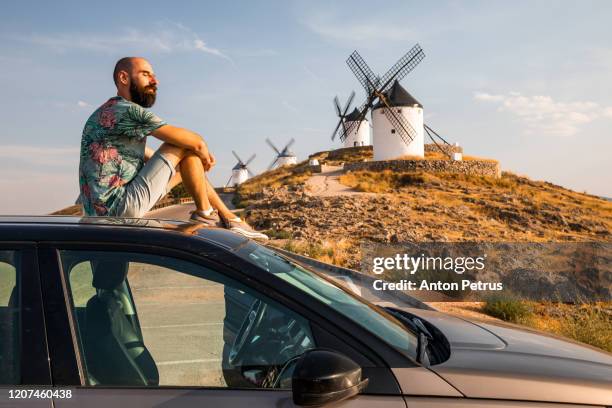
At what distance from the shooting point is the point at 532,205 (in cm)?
3250

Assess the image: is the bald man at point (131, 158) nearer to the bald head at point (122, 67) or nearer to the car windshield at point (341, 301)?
the bald head at point (122, 67)

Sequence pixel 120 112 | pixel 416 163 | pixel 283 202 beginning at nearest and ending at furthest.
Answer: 1. pixel 120 112
2. pixel 283 202
3. pixel 416 163

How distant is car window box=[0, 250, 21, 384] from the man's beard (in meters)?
2.73

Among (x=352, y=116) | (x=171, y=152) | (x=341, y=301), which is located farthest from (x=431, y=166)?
(x=341, y=301)

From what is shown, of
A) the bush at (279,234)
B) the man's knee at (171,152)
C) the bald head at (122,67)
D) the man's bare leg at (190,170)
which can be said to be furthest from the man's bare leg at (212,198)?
the bush at (279,234)

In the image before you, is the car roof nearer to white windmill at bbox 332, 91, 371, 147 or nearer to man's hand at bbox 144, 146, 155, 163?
man's hand at bbox 144, 146, 155, 163

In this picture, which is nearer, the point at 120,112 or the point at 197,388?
the point at 197,388

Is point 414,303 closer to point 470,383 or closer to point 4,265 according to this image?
point 470,383

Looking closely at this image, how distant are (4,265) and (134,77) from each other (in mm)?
2761

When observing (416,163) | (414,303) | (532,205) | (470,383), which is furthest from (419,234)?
(416,163)

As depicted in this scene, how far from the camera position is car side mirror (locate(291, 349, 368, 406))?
1.79 metres

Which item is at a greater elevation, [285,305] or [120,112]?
[120,112]

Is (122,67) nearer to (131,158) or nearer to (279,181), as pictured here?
(131,158)

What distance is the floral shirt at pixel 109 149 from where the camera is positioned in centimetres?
425
